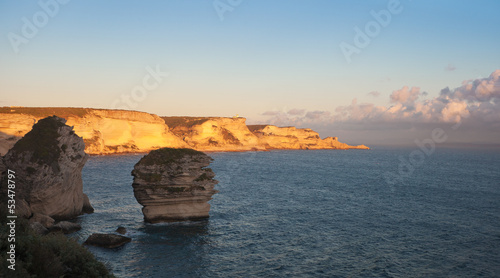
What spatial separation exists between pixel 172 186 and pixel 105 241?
989 centimetres

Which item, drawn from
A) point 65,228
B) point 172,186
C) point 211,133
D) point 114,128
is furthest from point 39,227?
point 211,133

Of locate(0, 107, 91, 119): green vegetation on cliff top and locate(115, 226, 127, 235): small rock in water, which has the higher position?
locate(0, 107, 91, 119): green vegetation on cliff top

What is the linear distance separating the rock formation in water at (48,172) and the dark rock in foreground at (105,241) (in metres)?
6.45

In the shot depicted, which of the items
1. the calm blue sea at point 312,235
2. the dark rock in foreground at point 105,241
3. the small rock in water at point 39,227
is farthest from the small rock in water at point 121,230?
the small rock in water at point 39,227

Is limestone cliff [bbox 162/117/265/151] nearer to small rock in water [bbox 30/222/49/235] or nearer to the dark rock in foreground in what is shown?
small rock in water [bbox 30/222/49/235]

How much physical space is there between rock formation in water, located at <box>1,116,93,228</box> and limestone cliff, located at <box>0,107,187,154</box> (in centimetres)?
8580

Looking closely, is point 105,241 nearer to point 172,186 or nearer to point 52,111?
point 172,186

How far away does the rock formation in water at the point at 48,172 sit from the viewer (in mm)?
34219

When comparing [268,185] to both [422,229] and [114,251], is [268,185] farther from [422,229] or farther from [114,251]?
[114,251]

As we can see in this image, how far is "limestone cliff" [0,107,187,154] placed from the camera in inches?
4747

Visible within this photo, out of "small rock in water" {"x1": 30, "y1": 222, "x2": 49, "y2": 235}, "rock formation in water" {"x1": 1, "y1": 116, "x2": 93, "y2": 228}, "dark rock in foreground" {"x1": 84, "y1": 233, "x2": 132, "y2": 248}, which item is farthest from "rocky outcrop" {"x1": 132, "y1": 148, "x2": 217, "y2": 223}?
"small rock in water" {"x1": 30, "y1": 222, "x2": 49, "y2": 235}

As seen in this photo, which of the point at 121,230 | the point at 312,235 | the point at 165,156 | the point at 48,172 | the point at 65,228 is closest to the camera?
the point at 65,228

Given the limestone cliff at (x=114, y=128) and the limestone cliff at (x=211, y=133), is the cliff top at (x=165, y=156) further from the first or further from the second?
the limestone cliff at (x=211, y=133)

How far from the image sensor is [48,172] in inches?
1403
